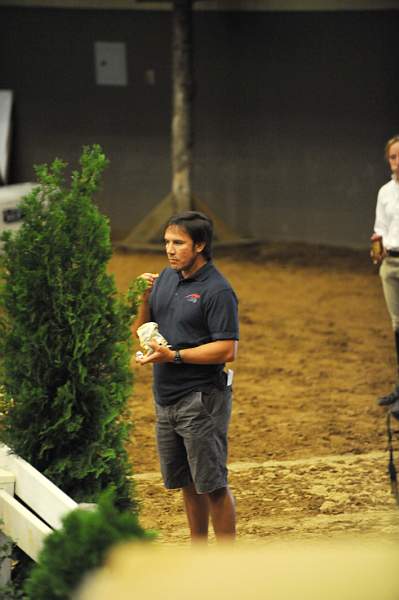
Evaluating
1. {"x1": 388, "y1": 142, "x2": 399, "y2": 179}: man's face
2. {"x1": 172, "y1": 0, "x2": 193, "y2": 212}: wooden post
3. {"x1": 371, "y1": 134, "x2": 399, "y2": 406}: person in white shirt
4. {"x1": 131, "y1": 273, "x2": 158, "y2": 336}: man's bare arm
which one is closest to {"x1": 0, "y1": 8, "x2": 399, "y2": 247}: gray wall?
{"x1": 172, "y1": 0, "x2": 193, "y2": 212}: wooden post

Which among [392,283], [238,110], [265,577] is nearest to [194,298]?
[265,577]

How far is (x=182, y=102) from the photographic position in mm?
16062

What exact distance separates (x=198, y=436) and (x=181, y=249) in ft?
2.77

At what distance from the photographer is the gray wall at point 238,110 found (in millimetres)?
16578

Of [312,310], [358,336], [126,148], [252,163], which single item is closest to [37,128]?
[126,148]

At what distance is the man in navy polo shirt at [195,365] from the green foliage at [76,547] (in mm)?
2034

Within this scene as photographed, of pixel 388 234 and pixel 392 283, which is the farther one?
pixel 392 283

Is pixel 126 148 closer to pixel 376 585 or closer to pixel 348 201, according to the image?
pixel 348 201

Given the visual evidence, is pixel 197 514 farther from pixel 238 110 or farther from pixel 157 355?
Result: pixel 238 110

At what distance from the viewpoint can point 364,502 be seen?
22.3ft

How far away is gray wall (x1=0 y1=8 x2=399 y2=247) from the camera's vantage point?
1658 cm

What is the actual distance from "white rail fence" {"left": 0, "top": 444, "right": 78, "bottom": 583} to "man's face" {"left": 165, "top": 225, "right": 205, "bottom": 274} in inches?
45.0

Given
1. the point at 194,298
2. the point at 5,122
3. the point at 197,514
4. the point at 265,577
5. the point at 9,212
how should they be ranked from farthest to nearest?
the point at 5,122 < the point at 9,212 < the point at 197,514 < the point at 194,298 < the point at 265,577

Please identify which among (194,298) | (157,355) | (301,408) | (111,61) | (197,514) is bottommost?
(301,408)
